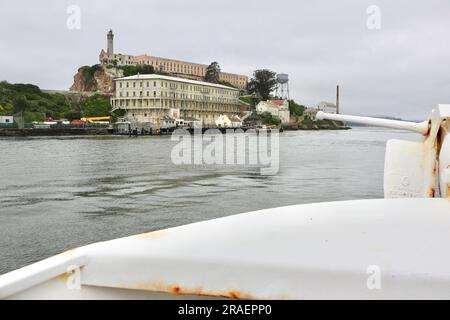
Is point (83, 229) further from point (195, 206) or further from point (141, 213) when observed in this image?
point (195, 206)

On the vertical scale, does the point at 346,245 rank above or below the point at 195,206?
above

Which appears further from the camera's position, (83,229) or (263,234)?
(83,229)

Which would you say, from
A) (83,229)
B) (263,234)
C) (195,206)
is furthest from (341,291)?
(195,206)

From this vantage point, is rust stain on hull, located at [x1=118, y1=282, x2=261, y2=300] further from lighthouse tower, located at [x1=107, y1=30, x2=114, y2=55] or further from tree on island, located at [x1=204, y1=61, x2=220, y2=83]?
tree on island, located at [x1=204, y1=61, x2=220, y2=83]

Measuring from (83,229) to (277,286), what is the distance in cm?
618

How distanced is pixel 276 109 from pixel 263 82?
43.4ft

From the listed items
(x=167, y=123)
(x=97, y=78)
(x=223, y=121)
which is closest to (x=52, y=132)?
(x=167, y=123)

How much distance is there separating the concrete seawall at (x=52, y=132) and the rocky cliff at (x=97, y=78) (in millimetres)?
52523

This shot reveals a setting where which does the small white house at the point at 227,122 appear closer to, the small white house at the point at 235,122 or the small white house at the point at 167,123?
the small white house at the point at 235,122

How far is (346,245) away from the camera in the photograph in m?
1.84

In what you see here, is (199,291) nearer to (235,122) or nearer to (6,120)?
(6,120)

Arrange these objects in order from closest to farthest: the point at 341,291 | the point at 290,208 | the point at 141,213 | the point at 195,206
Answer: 1. the point at 341,291
2. the point at 290,208
3. the point at 141,213
4. the point at 195,206

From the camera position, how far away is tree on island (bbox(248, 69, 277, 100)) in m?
157

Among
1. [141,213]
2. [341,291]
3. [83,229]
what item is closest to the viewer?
[341,291]
